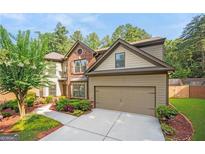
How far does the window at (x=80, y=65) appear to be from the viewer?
14.2 metres

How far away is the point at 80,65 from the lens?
14562 millimetres

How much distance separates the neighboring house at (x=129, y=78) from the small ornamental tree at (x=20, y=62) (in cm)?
457

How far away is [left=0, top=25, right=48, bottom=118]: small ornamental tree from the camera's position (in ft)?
26.3

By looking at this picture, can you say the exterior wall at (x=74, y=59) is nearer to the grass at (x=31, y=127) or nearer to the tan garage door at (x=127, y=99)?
the tan garage door at (x=127, y=99)

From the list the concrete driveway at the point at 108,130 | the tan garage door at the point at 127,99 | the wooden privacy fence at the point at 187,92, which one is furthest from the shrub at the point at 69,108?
the wooden privacy fence at the point at 187,92

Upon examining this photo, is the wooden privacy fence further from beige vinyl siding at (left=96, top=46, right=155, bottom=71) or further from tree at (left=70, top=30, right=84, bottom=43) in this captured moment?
tree at (left=70, top=30, right=84, bottom=43)

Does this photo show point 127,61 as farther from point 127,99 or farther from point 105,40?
point 105,40

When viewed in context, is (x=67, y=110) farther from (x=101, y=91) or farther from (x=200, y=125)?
(x=200, y=125)

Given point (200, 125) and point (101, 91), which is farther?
point (101, 91)

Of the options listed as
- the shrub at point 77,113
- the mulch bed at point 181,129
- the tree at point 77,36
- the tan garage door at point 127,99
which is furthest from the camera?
the tree at point 77,36

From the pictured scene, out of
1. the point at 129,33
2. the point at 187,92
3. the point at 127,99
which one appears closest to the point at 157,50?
the point at 127,99

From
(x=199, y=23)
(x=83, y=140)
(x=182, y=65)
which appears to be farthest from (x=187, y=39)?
(x=83, y=140)
